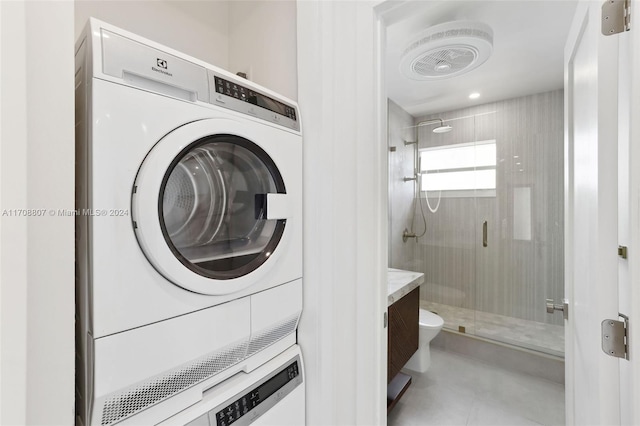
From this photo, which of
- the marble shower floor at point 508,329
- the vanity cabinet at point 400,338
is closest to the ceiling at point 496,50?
the vanity cabinet at point 400,338

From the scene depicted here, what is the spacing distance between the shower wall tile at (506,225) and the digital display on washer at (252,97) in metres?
2.36

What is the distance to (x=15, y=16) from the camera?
0.45 metres

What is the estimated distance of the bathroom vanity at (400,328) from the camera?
153 cm

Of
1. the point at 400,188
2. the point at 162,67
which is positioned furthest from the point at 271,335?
the point at 400,188

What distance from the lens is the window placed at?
2.67 m

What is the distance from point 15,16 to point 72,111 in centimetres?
15

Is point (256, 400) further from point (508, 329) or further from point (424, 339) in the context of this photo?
point (508, 329)

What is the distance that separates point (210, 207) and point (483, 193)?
106 inches

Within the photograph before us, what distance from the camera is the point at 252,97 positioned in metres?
0.86

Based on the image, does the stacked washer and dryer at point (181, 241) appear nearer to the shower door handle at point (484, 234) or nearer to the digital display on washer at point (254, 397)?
the digital display on washer at point (254, 397)

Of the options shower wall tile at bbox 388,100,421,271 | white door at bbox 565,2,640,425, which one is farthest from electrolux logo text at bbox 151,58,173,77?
shower wall tile at bbox 388,100,421,271

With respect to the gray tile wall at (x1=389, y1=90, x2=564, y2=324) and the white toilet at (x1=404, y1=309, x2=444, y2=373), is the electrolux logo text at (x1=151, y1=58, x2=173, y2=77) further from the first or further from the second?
the gray tile wall at (x1=389, y1=90, x2=564, y2=324)

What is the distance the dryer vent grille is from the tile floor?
1.32 m

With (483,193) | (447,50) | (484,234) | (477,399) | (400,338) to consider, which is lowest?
(477,399)
